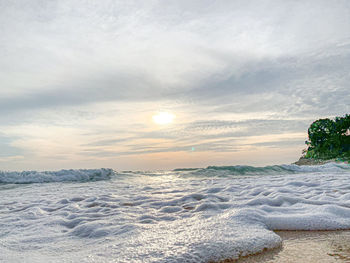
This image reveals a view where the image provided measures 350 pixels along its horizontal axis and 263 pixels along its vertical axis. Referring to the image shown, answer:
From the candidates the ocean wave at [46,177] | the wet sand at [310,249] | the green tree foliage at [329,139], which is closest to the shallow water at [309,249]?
the wet sand at [310,249]

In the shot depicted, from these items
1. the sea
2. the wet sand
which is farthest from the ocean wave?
the wet sand

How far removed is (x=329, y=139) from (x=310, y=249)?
86.8 ft

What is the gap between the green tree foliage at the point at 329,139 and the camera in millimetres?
24406

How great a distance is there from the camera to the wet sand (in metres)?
1.98

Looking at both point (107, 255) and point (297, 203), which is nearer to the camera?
point (107, 255)

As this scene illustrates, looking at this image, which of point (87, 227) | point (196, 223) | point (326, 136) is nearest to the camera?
point (196, 223)

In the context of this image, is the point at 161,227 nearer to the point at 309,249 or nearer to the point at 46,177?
the point at 309,249

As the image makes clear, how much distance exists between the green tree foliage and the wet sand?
24.9m

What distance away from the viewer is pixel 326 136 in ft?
84.1

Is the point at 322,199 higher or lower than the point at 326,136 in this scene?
lower

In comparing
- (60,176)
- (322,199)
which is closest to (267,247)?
(322,199)

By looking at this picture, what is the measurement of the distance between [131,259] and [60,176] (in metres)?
13.6

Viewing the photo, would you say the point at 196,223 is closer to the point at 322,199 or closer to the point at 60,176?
the point at 322,199

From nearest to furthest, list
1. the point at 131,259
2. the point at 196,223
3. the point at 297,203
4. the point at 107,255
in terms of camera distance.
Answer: the point at 131,259 < the point at 107,255 < the point at 196,223 < the point at 297,203
